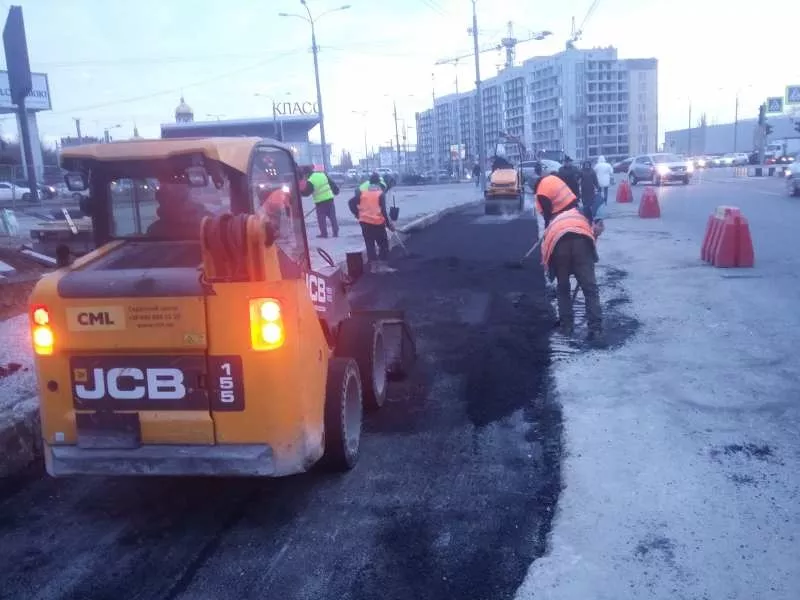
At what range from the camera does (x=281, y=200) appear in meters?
5.27

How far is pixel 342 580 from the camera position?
394 cm

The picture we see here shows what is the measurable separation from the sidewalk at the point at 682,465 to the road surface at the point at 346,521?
23cm

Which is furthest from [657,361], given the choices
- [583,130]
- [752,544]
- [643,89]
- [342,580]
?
[643,89]

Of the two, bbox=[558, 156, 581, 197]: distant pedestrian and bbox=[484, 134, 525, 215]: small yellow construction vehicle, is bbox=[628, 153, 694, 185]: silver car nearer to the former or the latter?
bbox=[484, 134, 525, 215]: small yellow construction vehicle

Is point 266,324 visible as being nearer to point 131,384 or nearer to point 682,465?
point 131,384

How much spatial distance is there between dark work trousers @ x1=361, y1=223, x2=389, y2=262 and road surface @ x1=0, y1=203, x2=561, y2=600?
328 inches

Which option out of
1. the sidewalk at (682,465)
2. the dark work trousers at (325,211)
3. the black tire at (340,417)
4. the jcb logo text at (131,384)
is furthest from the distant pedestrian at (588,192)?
the jcb logo text at (131,384)

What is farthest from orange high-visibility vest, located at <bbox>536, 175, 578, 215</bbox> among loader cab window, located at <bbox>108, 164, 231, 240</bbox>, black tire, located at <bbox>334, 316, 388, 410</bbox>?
loader cab window, located at <bbox>108, 164, 231, 240</bbox>

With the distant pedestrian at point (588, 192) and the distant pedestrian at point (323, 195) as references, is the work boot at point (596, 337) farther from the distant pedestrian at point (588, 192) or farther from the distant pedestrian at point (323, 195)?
the distant pedestrian at point (588, 192)

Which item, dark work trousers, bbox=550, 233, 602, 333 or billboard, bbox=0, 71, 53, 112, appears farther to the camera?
billboard, bbox=0, 71, 53, 112

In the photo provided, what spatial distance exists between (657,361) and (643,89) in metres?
72.3

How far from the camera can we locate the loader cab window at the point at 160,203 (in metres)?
4.91

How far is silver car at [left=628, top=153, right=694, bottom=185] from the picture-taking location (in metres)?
39.7

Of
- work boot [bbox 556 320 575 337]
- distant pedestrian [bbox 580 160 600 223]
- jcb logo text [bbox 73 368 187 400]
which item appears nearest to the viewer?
jcb logo text [bbox 73 368 187 400]
